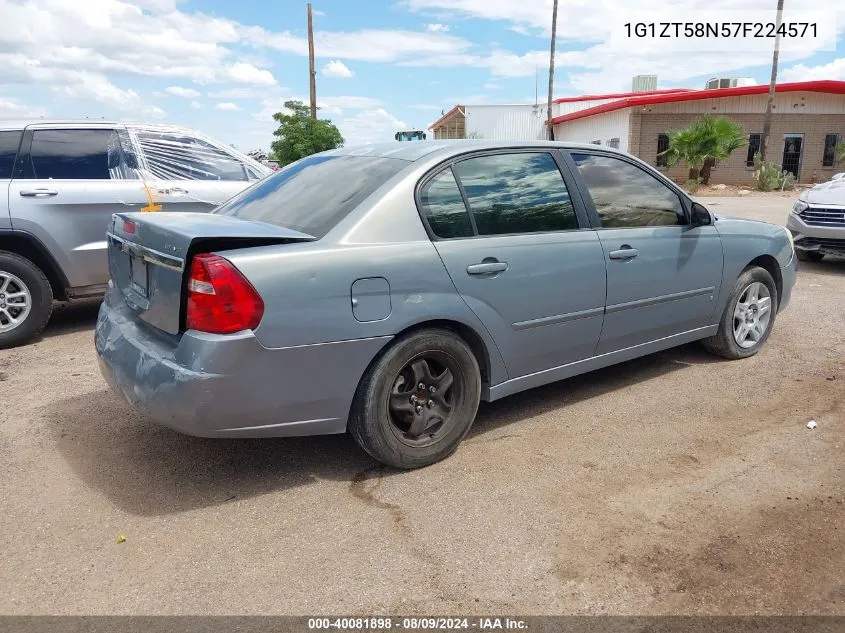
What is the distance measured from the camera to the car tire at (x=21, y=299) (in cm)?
571

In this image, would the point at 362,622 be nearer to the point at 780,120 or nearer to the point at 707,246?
the point at 707,246

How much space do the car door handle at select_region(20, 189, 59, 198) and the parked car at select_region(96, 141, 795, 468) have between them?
8.01 feet

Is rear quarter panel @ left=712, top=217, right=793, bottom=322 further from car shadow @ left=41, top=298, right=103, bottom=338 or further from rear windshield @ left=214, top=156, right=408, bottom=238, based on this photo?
car shadow @ left=41, top=298, right=103, bottom=338

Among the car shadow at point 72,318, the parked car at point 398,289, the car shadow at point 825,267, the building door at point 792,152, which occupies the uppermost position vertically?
the building door at point 792,152

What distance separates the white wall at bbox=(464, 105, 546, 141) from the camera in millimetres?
43531

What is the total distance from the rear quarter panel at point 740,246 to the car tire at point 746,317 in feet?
0.31

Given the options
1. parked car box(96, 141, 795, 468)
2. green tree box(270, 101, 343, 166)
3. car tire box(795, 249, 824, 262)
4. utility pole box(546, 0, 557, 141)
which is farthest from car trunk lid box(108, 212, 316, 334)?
utility pole box(546, 0, 557, 141)

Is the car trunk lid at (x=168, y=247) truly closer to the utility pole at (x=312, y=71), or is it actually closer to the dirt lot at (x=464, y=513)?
the dirt lot at (x=464, y=513)

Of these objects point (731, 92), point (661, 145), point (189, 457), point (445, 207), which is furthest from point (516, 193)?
point (731, 92)

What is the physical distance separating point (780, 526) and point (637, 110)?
30412 mm

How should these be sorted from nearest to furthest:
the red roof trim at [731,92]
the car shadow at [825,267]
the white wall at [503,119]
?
the car shadow at [825,267] → the red roof trim at [731,92] → the white wall at [503,119]

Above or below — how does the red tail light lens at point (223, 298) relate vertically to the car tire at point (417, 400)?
above

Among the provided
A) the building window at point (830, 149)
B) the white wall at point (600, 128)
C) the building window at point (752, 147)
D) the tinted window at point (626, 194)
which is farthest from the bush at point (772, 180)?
the tinted window at point (626, 194)

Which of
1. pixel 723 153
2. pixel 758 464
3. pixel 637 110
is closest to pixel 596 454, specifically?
pixel 758 464
